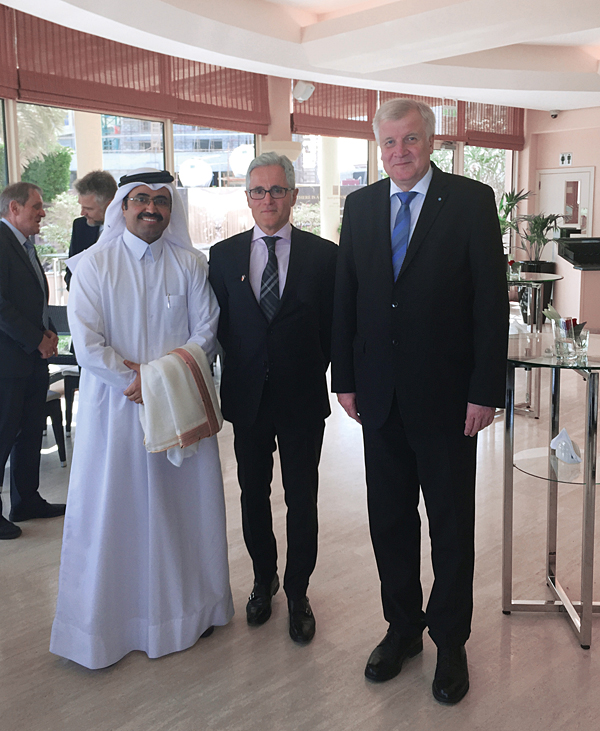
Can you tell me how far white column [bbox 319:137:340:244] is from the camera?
10039 millimetres

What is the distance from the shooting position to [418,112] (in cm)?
223

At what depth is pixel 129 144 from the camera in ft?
24.6

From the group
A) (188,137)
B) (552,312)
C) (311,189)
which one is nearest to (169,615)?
(552,312)

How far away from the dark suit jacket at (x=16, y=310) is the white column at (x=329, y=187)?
662 centimetres

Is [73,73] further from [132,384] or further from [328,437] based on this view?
[132,384]

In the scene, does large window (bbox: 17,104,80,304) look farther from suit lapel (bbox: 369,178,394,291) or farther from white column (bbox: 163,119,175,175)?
suit lapel (bbox: 369,178,394,291)

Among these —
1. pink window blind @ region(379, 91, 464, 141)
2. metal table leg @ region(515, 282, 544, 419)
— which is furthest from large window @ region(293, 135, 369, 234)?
metal table leg @ region(515, 282, 544, 419)

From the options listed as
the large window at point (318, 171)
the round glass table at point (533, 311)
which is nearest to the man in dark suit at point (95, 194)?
the round glass table at point (533, 311)

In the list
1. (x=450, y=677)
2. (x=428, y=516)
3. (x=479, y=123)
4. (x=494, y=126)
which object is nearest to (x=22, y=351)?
(x=428, y=516)

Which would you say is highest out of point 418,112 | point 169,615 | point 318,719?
point 418,112

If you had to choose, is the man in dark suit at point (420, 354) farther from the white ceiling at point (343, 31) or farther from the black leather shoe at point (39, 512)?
the white ceiling at point (343, 31)

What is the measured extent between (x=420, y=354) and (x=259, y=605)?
1266 mm

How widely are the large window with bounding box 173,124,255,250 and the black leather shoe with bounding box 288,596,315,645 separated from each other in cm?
625

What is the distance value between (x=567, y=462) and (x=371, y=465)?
980 millimetres
